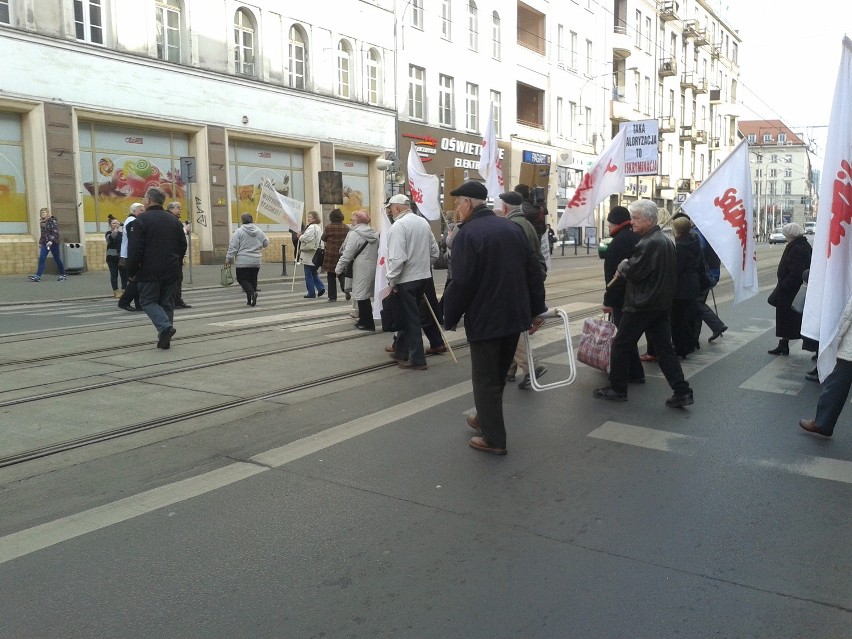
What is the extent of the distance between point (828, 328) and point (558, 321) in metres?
6.66

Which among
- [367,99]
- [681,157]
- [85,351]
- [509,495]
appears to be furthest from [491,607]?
[681,157]

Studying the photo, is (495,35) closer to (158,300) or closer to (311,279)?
(311,279)

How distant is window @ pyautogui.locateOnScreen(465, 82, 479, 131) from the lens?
3672 centimetres

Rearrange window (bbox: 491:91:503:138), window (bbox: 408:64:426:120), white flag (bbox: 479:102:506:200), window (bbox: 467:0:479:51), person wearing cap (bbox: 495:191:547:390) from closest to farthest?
person wearing cap (bbox: 495:191:547:390)
white flag (bbox: 479:102:506:200)
window (bbox: 408:64:426:120)
window (bbox: 467:0:479:51)
window (bbox: 491:91:503:138)

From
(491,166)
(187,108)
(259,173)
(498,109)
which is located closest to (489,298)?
(491,166)

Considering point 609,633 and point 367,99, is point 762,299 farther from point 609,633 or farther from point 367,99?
point 367,99

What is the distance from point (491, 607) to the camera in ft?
10.5

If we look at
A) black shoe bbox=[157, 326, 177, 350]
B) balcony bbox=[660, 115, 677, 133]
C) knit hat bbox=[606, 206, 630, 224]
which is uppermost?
balcony bbox=[660, 115, 677, 133]

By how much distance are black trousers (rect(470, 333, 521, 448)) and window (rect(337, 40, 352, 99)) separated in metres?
26.0

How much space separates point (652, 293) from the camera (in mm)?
6328

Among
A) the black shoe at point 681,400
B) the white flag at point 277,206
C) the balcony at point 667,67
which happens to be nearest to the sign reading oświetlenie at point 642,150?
the white flag at point 277,206

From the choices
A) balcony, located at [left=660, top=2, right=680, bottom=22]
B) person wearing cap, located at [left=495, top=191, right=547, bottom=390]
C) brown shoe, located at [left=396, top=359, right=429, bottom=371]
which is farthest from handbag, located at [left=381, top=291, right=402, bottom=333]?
balcony, located at [left=660, top=2, right=680, bottom=22]

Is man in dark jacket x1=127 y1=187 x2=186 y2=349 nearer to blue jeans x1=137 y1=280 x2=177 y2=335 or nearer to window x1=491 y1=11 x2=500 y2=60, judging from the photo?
blue jeans x1=137 y1=280 x2=177 y2=335

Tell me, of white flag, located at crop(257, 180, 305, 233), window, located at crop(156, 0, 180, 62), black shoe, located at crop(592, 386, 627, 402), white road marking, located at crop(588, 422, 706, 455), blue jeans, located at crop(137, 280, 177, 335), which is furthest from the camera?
window, located at crop(156, 0, 180, 62)
